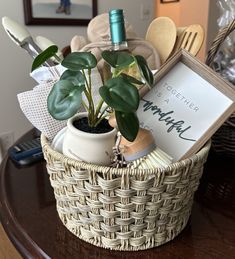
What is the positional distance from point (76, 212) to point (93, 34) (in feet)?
1.40

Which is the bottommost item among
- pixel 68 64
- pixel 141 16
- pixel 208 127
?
pixel 141 16

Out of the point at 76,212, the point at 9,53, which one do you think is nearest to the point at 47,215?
the point at 76,212

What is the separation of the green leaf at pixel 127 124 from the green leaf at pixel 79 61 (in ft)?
0.23

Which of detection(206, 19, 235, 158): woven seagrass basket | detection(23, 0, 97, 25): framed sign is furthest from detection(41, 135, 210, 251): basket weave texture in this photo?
detection(23, 0, 97, 25): framed sign

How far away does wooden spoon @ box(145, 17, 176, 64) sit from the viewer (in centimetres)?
67

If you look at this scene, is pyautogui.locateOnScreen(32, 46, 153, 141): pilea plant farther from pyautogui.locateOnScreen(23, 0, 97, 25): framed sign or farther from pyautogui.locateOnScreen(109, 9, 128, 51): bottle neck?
pyautogui.locateOnScreen(23, 0, 97, 25): framed sign

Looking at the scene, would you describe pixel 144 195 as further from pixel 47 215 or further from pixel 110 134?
pixel 47 215

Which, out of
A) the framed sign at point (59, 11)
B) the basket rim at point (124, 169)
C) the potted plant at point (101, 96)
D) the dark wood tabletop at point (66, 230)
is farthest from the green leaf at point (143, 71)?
the framed sign at point (59, 11)

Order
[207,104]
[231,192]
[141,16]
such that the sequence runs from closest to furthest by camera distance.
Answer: [207,104]
[231,192]
[141,16]

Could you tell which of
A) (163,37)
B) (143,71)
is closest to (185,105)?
(143,71)

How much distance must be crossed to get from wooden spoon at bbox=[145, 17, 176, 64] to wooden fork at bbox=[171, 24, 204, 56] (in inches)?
0.7

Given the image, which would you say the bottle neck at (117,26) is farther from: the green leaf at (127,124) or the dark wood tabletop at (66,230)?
the dark wood tabletop at (66,230)

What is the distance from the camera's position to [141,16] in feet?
7.77

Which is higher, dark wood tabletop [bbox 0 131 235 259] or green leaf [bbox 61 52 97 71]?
green leaf [bbox 61 52 97 71]
